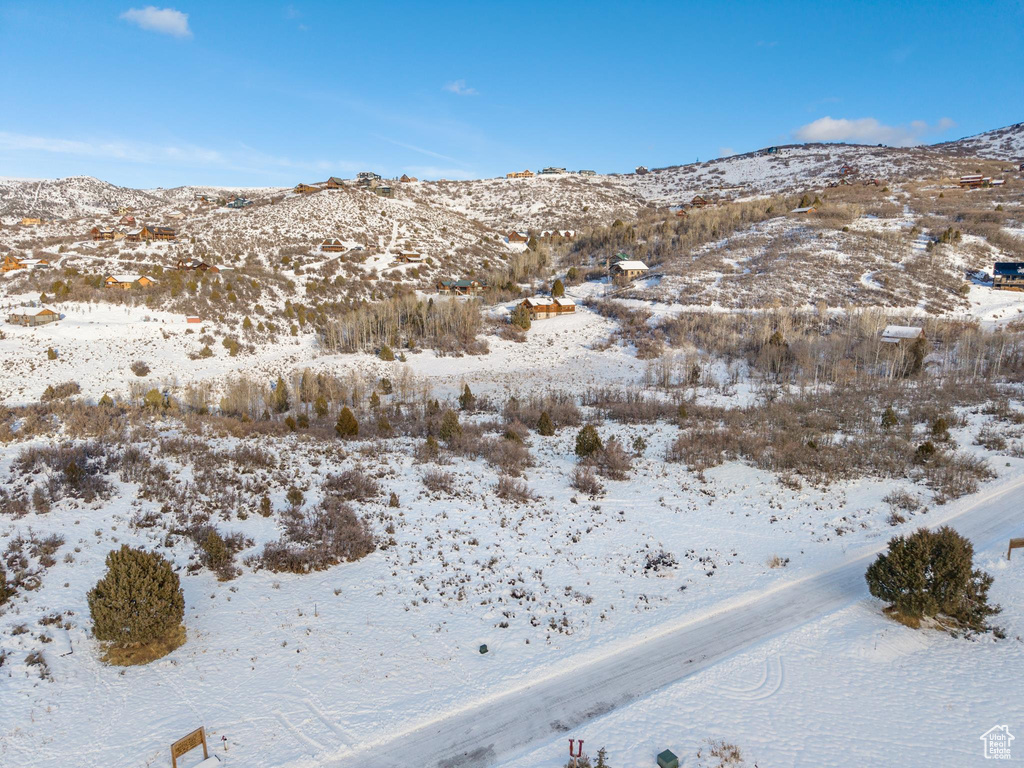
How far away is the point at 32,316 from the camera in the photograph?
41.3 metres

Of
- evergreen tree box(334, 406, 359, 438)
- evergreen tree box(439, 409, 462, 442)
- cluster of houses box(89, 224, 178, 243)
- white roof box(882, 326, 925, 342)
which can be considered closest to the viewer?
evergreen tree box(439, 409, 462, 442)

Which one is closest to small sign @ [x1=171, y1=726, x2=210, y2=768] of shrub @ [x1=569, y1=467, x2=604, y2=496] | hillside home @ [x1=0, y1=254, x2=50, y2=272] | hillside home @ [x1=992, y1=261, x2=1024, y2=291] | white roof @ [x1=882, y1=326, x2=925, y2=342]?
shrub @ [x1=569, y1=467, x2=604, y2=496]

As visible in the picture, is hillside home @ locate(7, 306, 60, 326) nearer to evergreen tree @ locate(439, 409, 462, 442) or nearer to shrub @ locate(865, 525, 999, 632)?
evergreen tree @ locate(439, 409, 462, 442)

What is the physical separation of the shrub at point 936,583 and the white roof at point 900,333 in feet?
120

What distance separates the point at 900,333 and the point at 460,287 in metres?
44.5

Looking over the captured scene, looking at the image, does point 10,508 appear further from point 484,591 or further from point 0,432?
point 484,591

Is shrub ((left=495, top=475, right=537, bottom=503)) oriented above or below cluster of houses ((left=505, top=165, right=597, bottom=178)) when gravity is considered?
below

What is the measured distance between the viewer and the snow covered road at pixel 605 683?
9.63 meters

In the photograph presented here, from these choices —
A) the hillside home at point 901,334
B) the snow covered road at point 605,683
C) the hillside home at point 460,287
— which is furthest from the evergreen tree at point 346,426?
the hillside home at point 901,334

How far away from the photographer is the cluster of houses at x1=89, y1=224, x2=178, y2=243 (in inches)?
2596

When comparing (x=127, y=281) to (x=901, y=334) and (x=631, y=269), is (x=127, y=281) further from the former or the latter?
(x=901, y=334)

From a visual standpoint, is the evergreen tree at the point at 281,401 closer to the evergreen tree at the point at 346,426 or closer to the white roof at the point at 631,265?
the evergreen tree at the point at 346,426

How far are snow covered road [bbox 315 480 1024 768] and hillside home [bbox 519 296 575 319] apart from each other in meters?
Answer: 44.4

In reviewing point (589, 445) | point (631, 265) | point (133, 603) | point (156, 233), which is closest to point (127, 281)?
point (156, 233)
